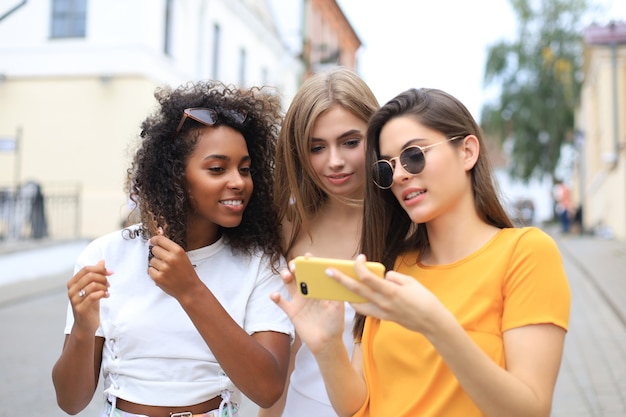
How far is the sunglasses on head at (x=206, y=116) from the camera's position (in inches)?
Answer: 89.2

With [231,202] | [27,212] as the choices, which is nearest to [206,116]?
[231,202]

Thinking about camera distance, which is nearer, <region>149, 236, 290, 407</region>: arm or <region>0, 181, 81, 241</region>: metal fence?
<region>149, 236, 290, 407</region>: arm

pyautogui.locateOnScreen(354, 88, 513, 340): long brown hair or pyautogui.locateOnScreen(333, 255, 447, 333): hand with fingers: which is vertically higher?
pyautogui.locateOnScreen(354, 88, 513, 340): long brown hair

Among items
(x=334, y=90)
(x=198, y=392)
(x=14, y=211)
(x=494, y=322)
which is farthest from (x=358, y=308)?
(x=14, y=211)

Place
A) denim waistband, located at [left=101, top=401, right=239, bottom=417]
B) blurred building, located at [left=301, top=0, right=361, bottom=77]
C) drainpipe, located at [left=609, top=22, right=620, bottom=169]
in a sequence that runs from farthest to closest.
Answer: blurred building, located at [left=301, top=0, right=361, bottom=77] < drainpipe, located at [left=609, top=22, right=620, bottom=169] < denim waistband, located at [left=101, top=401, right=239, bottom=417]

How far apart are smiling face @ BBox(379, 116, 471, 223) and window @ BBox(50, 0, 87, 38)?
16.7 m

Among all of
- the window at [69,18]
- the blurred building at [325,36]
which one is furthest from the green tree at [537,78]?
the window at [69,18]

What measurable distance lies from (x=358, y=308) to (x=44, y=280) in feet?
39.4

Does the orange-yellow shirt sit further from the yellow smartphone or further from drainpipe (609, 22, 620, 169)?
drainpipe (609, 22, 620, 169)

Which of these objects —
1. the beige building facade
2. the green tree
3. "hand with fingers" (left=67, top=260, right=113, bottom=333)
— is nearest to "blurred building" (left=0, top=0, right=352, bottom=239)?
the beige building facade

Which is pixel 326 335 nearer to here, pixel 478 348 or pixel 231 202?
pixel 478 348

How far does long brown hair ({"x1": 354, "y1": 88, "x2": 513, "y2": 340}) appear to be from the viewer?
1992 mm

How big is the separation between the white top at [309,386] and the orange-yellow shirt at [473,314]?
1.93 feet

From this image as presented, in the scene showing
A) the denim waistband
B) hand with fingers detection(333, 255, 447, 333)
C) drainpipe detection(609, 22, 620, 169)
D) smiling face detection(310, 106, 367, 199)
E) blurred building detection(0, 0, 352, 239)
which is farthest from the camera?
drainpipe detection(609, 22, 620, 169)
